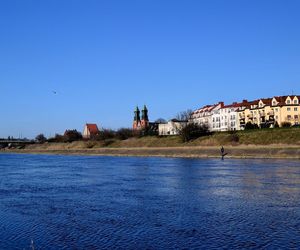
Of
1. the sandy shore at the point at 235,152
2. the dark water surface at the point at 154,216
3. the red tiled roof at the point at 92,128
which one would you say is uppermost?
the red tiled roof at the point at 92,128

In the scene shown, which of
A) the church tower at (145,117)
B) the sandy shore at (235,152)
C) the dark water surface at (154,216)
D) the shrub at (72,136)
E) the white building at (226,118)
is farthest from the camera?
the church tower at (145,117)

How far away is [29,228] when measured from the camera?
53.3 ft

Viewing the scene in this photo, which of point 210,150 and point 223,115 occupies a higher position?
point 223,115

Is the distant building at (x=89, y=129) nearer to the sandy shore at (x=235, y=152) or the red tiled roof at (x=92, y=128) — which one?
the red tiled roof at (x=92, y=128)

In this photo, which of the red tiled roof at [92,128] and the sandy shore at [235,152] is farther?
the red tiled roof at [92,128]

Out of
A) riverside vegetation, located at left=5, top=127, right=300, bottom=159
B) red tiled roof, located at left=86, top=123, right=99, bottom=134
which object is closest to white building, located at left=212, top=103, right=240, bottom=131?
riverside vegetation, located at left=5, top=127, right=300, bottom=159

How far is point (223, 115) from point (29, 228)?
11765 cm

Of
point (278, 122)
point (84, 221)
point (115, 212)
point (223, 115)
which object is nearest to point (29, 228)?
point (84, 221)

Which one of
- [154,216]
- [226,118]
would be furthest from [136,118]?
[154,216]

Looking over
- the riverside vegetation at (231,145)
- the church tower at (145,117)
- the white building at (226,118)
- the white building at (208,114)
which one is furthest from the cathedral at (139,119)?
the riverside vegetation at (231,145)

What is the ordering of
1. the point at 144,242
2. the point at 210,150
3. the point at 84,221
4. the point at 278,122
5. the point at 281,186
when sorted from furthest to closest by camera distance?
the point at 278,122 → the point at 210,150 → the point at 281,186 → the point at 84,221 → the point at 144,242

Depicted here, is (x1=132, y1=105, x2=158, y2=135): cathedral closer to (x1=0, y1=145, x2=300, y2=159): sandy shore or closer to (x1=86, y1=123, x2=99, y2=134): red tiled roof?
(x1=86, y1=123, x2=99, y2=134): red tiled roof

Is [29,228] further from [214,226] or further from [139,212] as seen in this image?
[214,226]

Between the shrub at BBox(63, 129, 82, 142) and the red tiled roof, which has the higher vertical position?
the red tiled roof
